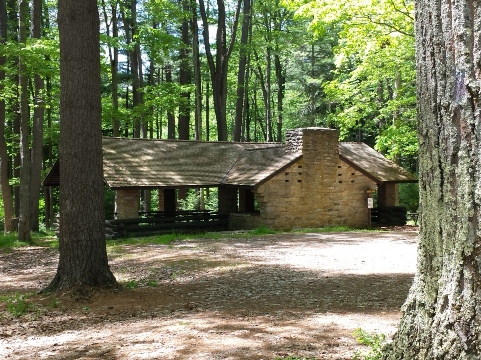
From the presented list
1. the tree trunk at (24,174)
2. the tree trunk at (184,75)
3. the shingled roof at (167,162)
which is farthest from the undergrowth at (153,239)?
the tree trunk at (184,75)

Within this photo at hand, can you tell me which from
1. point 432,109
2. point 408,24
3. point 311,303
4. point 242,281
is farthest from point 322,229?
point 432,109

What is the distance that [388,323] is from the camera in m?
5.74

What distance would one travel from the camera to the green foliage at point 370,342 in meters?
4.33

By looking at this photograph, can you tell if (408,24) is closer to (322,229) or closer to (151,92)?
(322,229)

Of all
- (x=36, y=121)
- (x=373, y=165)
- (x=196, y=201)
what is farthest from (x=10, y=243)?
(x=373, y=165)

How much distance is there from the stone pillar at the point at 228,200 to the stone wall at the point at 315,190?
2615mm

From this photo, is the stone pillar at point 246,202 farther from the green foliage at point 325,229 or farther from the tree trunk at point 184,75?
the tree trunk at point 184,75

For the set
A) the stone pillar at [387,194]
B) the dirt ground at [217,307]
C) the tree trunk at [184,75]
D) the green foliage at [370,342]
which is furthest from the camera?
the tree trunk at [184,75]

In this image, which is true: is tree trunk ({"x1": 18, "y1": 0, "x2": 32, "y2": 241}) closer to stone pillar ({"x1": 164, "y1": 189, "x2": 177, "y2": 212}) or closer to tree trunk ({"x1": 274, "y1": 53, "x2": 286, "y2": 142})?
stone pillar ({"x1": 164, "y1": 189, "x2": 177, "y2": 212})

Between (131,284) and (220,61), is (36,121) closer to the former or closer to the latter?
(131,284)

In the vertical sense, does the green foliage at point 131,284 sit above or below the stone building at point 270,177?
below

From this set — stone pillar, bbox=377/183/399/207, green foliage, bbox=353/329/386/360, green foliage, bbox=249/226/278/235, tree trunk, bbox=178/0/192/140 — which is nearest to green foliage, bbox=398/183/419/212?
stone pillar, bbox=377/183/399/207

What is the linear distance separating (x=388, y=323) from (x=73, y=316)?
3986mm

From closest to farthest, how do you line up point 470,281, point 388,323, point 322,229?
point 470,281
point 388,323
point 322,229
